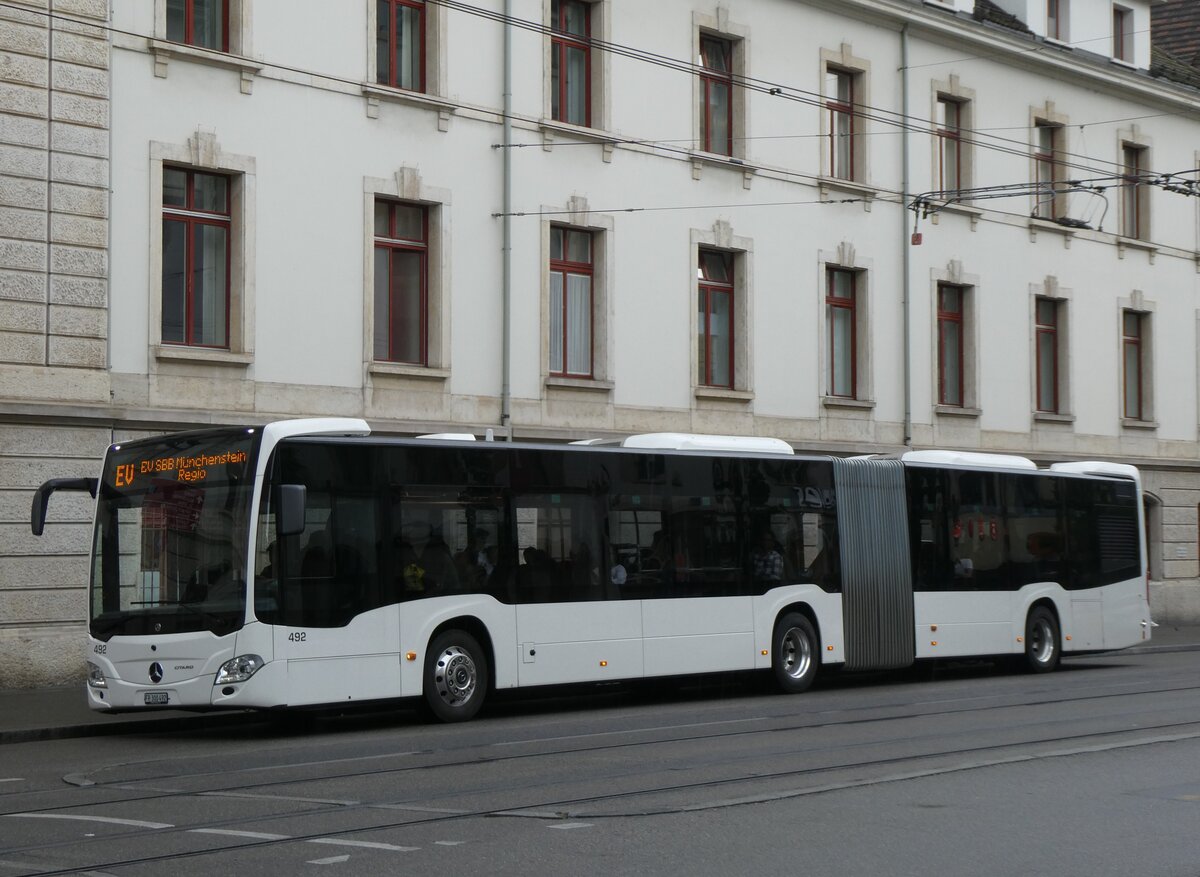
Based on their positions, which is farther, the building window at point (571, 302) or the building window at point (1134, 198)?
the building window at point (1134, 198)

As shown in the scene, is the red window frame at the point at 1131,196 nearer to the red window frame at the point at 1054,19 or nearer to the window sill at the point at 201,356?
the red window frame at the point at 1054,19

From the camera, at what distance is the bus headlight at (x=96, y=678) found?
16.3 m

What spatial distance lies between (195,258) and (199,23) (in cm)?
299

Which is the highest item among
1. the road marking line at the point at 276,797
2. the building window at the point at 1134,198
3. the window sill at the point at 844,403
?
the building window at the point at 1134,198

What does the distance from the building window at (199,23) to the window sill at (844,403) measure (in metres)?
12.4

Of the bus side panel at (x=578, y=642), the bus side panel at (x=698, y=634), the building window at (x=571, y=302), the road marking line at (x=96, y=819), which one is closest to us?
the road marking line at (x=96, y=819)

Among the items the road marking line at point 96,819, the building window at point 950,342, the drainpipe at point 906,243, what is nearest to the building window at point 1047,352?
the building window at point 950,342

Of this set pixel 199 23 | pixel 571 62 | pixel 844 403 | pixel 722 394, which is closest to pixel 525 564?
pixel 199 23

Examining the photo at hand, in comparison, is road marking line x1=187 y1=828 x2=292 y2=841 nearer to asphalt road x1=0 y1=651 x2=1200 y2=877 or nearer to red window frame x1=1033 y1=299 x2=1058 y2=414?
asphalt road x1=0 y1=651 x2=1200 y2=877

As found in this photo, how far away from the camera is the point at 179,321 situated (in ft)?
73.2

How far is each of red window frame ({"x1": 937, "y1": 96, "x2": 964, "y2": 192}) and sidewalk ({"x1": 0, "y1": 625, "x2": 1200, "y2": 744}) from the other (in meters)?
19.2

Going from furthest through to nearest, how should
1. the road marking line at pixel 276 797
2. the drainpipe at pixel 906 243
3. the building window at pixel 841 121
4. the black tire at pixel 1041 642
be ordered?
the drainpipe at pixel 906 243 → the building window at pixel 841 121 → the black tire at pixel 1041 642 → the road marking line at pixel 276 797

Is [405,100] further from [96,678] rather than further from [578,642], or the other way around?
[96,678]

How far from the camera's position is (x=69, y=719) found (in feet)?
56.1
